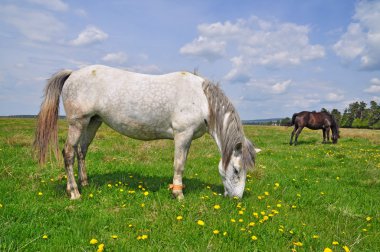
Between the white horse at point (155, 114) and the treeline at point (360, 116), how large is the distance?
8705 centimetres

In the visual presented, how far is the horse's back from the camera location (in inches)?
237

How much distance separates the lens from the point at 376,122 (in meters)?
89.9

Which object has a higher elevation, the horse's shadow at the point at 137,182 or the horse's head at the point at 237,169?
the horse's head at the point at 237,169

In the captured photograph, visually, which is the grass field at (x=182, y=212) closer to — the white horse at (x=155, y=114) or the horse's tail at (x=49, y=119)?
the white horse at (x=155, y=114)

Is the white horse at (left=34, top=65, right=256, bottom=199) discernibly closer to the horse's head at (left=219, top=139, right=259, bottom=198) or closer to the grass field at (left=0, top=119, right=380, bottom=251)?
the horse's head at (left=219, top=139, right=259, bottom=198)

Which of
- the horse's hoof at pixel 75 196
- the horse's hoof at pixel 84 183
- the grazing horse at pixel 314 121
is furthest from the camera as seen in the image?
the grazing horse at pixel 314 121

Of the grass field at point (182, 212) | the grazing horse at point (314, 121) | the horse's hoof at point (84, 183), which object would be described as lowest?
the grass field at point (182, 212)

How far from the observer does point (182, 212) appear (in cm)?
495

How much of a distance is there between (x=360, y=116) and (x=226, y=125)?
113 meters

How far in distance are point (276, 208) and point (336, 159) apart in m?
7.74

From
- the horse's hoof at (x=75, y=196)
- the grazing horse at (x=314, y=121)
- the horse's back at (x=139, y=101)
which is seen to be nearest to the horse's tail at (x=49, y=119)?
the horse's back at (x=139, y=101)

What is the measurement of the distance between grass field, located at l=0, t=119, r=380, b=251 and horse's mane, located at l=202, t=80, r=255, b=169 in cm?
91

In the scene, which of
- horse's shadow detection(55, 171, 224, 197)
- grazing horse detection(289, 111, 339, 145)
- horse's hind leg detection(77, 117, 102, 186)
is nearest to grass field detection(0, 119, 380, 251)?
horse's shadow detection(55, 171, 224, 197)

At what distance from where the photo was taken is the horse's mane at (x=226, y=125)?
5.88m
